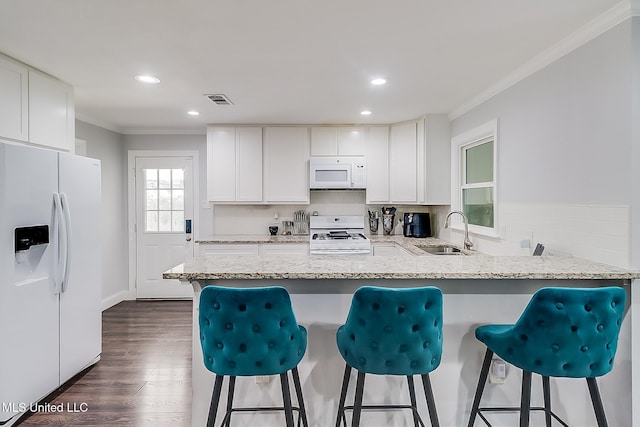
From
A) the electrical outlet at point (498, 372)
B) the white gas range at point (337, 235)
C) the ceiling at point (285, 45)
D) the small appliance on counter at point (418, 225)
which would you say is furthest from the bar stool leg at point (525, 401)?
the small appliance on counter at point (418, 225)

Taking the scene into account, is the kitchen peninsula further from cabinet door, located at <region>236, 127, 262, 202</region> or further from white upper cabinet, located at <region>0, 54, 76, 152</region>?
cabinet door, located at <region>236, 127, 262, 202</region>

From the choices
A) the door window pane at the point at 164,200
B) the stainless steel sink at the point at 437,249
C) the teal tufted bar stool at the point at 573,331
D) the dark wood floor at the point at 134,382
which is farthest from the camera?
the door window pane at the point at 164,200

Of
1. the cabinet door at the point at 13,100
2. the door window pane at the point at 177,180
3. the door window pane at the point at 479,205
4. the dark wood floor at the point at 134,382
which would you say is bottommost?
the dark wood floor at the point at 134,382

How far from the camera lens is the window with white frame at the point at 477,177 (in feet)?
10.4

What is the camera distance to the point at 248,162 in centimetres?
441

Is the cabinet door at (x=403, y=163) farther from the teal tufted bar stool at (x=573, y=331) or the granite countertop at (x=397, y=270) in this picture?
the teal tufted bar stool at (x=573, y=331)

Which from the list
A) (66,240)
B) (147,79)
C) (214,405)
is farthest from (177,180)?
(214,405)

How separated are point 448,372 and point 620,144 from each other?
1459 millimetres

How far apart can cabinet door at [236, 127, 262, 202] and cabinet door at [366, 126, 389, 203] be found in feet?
4.41

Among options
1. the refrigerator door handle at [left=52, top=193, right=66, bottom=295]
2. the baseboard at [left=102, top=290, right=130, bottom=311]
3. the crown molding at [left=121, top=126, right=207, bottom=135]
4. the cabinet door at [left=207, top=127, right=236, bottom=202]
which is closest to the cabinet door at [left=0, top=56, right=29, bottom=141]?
the refrigerator door handle at [left=52, top=193, right=66, bottom=295]

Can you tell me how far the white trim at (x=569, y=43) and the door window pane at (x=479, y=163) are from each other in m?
0.47

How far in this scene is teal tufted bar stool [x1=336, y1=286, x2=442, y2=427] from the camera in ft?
4.85

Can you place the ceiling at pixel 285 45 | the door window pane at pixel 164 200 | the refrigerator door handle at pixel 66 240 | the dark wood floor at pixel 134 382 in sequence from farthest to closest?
the door window pane at pixel 164 200 → the refrigerator door handle at pixel 66 240 → the dark wood floor at pixel 134 382 → the ceiling at pixel 285 45

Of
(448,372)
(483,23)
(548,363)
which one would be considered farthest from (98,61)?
(548,363)
